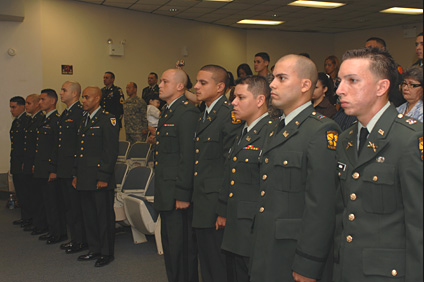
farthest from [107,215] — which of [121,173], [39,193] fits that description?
[39,193]

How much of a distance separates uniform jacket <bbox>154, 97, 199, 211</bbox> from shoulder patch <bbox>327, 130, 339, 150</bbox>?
147 centimetres

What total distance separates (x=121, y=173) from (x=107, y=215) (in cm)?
107

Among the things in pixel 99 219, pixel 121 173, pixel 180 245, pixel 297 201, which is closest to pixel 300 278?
pixel 297 201

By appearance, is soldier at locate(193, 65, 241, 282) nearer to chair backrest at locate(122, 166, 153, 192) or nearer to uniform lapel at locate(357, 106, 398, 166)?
uniform lapel at locate(357, 106, 398, 166)

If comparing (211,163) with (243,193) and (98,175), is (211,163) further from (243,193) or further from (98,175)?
(98,175)

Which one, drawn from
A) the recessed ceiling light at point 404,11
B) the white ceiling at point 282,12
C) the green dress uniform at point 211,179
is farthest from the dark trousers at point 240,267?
the recessed ceiling light at point 404,11

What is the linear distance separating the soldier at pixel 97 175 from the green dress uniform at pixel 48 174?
3.24 ft

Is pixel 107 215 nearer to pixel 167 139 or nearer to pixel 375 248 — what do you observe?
pixel 167 139

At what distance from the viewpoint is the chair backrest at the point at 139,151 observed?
6.63 m

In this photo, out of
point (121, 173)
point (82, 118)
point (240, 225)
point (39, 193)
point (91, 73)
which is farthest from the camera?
point (91, 73)

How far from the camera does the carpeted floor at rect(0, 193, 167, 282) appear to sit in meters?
4.16

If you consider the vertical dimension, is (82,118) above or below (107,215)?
above

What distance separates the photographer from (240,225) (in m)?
2.62

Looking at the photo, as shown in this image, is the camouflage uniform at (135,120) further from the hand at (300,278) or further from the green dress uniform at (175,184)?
the hand at (300,278)
